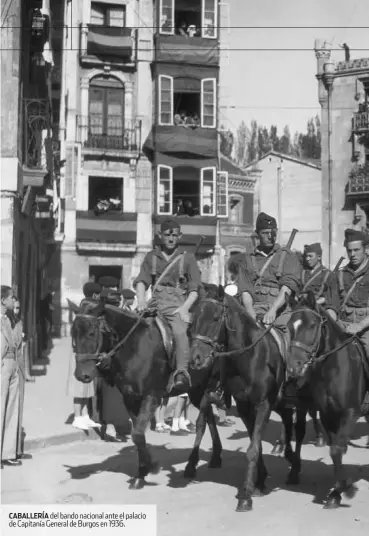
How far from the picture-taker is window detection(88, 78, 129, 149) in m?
24.0

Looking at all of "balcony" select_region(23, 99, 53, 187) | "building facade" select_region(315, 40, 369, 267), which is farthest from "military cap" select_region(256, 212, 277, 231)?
"building facade" select_region(315, 40, 369, 267)

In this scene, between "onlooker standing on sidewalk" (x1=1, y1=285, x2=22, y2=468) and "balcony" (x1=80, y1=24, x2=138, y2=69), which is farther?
"balcony" (x1=80, y1=24, x2=138, y2=69)

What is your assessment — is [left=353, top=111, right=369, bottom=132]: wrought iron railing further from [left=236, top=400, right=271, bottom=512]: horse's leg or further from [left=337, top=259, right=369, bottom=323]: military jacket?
[left=236, top=400, right=271, bottom=512]: horse's leg

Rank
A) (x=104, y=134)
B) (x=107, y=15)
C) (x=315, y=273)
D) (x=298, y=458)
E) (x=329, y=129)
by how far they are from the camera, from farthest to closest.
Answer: (x=329, y=129)
(x=104, y=134)
(x=107, y=15)
(x=315, y=273)
(x=298, y=458)

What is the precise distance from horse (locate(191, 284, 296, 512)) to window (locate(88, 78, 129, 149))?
53.3ft

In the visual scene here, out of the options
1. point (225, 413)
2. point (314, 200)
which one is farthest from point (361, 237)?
point (314, 200)

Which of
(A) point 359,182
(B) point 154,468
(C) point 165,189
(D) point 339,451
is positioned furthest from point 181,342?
(A) point 359,182

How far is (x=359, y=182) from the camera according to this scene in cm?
3044

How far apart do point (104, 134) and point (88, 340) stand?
54.9ft

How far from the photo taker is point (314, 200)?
38.7 m

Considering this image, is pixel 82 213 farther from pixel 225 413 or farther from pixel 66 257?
pixel 225 413

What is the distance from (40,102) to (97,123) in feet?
29.8

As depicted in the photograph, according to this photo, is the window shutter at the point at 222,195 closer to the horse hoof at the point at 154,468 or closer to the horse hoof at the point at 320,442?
the horse hoof at the point at 320,442

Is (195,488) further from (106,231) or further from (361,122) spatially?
(361,122)
